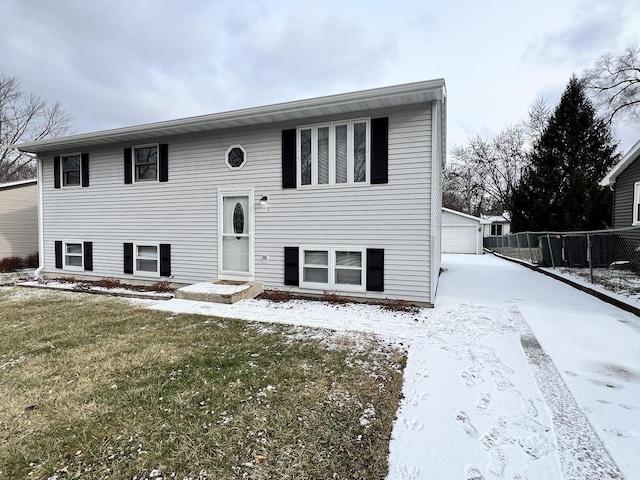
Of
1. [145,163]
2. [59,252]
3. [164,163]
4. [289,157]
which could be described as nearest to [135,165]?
[145,163]

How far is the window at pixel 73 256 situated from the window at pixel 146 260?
2.23m

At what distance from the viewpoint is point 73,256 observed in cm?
966

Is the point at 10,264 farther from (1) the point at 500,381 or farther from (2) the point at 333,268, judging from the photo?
(1) the point at 500,381

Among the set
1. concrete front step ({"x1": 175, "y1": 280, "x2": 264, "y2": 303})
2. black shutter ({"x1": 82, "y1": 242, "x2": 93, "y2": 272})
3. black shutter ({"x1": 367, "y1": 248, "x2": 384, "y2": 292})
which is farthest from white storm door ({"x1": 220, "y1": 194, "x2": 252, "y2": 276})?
black shutter ({"x1": 82, "y1": 242, "x2": 93, "y2": 272})

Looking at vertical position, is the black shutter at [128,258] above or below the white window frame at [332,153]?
below

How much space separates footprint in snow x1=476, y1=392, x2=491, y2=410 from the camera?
2.73 metres

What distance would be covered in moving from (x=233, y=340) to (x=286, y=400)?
1780 mm

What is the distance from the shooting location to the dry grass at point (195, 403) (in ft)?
6.71

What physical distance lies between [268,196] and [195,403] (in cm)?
513

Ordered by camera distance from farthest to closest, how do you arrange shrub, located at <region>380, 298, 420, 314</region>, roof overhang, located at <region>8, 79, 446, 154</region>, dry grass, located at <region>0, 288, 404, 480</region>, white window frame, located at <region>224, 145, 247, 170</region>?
white window frame, located at <region>224, 145, 247, 170</region> → shrub, located at <region>380, 298, 420, 314</region> → roof overhang, located at <region>8, 79, 446, 154</region> → dry grass, located at <region>0, 288, 404, 480</region>

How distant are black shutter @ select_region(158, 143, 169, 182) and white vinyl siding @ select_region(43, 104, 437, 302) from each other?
0.14 m

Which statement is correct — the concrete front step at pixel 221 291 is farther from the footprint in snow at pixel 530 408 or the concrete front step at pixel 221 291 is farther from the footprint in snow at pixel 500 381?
the footprint in snow at pixel 530 408

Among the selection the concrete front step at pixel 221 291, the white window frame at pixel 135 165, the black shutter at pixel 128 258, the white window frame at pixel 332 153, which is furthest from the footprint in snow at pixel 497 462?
the black shutter at pixel 128 258

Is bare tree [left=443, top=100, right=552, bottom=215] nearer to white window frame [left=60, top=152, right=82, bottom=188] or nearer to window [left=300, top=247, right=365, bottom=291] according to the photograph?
window [left=300, top=247, right=365, bottom=291]
